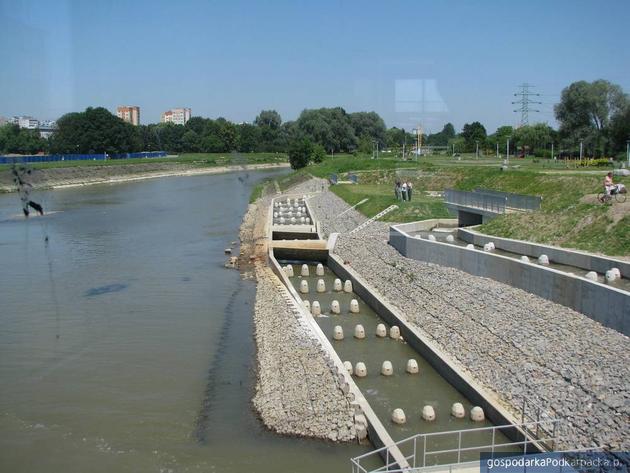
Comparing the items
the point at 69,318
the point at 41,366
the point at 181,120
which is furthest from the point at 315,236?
the point at 181,120

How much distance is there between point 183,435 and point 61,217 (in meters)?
23.3

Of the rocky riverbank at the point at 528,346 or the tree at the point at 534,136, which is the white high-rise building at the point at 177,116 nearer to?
the tree at the point at 534,136

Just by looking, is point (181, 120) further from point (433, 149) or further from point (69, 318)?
point (69, 318)

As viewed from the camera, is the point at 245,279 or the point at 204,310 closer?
the point at 204,310

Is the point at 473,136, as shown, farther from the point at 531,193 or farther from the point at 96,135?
the point at 531,193

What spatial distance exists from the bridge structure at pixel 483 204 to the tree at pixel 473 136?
31.5 m

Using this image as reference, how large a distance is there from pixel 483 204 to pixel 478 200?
1.30ft

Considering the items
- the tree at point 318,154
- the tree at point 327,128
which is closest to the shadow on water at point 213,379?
the tree at point 318,154

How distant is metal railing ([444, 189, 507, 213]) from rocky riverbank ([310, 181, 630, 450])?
3.17 metres

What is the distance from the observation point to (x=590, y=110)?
25.6 metres

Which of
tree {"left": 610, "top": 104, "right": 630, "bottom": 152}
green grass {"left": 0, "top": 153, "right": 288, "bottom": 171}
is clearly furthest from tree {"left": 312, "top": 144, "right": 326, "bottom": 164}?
tree {"left": 610, "top": 104, "right": 630, "bottom": 152}

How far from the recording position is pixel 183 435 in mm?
7406

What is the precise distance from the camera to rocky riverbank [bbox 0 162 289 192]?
126 ft

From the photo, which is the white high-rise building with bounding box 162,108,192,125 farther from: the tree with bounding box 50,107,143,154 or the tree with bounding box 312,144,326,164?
the tree with bounding box 312,144,326,164
